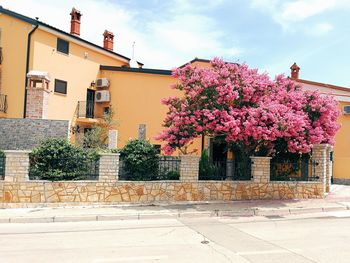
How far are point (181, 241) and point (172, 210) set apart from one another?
3654 mm

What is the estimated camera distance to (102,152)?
12.5 meters

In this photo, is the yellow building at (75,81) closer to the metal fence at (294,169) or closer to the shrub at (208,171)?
the shrub at (208,171)

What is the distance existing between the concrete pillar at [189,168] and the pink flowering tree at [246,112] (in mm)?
645

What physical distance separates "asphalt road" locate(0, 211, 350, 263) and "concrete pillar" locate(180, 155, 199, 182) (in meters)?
2.47

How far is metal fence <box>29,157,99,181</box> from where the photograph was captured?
464 inches

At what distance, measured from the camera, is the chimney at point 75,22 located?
25281mm

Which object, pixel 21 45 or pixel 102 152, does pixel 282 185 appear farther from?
pixel 21 45

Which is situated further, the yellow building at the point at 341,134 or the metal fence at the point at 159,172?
the yellow building at the point at 341,134

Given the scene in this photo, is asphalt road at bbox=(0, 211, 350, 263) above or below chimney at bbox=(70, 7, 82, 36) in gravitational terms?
below

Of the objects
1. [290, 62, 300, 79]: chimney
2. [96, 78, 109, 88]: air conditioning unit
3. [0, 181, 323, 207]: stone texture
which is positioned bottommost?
[0, 181, 323, 207]: stone texture

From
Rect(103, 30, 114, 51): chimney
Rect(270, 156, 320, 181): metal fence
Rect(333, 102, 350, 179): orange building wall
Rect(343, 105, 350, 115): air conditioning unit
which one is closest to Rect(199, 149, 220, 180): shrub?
Answer: Rect(270, 156, 320, 181): metal fence

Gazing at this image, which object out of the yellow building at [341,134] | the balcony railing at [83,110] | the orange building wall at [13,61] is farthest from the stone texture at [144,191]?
the balcony railing at [83,110]

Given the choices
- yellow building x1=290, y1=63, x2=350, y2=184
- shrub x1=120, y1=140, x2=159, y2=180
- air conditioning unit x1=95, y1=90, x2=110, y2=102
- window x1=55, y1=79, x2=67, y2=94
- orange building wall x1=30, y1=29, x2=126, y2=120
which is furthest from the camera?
air conditioning unit x1=95, y1=90, x2=110, y2=102

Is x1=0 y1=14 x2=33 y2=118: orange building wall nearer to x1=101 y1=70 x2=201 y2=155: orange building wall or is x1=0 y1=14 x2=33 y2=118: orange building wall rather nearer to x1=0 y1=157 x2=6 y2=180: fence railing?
x1=101 y1=70 x2=201 y2=155: orange building wall
